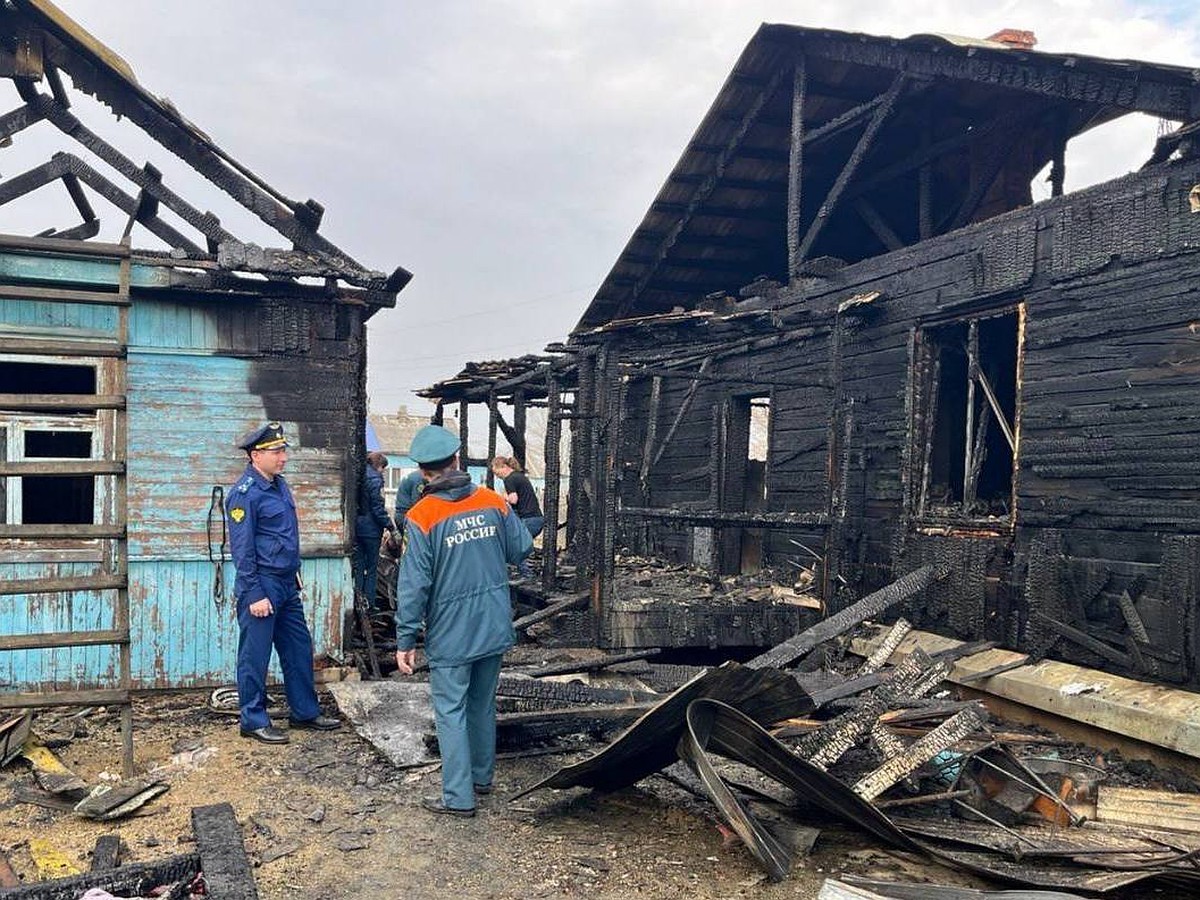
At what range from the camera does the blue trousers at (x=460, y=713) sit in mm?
4492

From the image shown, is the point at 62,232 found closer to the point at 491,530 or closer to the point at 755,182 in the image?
the point at 491,530

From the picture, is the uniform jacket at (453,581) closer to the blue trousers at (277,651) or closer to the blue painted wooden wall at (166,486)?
the blue trousers at (277,651)

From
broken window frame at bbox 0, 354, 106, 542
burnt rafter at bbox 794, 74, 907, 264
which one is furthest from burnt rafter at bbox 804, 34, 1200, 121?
broken window frame at bbox 0, 354, 106, 542

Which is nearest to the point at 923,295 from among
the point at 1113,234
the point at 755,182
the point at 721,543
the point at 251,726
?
the point at 1113,234

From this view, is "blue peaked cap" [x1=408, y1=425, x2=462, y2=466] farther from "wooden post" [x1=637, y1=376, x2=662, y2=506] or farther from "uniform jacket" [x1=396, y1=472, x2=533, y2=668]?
"wooden post" [x1=637, y1=376, x2=662, y2=506]

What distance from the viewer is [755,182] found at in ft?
35.5

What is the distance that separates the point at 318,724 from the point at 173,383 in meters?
2.92

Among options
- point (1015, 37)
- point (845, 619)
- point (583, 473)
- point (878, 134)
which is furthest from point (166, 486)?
point (1015, 37)

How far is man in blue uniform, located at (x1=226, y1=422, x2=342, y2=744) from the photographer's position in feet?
18.2

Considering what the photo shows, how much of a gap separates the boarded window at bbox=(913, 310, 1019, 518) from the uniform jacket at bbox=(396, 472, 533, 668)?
4833 millimetres

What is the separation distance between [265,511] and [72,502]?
4.08 metres

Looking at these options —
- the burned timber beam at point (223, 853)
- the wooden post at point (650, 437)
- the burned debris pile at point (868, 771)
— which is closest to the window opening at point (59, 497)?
the burned debris pile at point (868, 771)

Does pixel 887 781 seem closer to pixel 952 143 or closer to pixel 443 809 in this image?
pixel 443 809

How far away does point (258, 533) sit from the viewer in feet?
18.5
